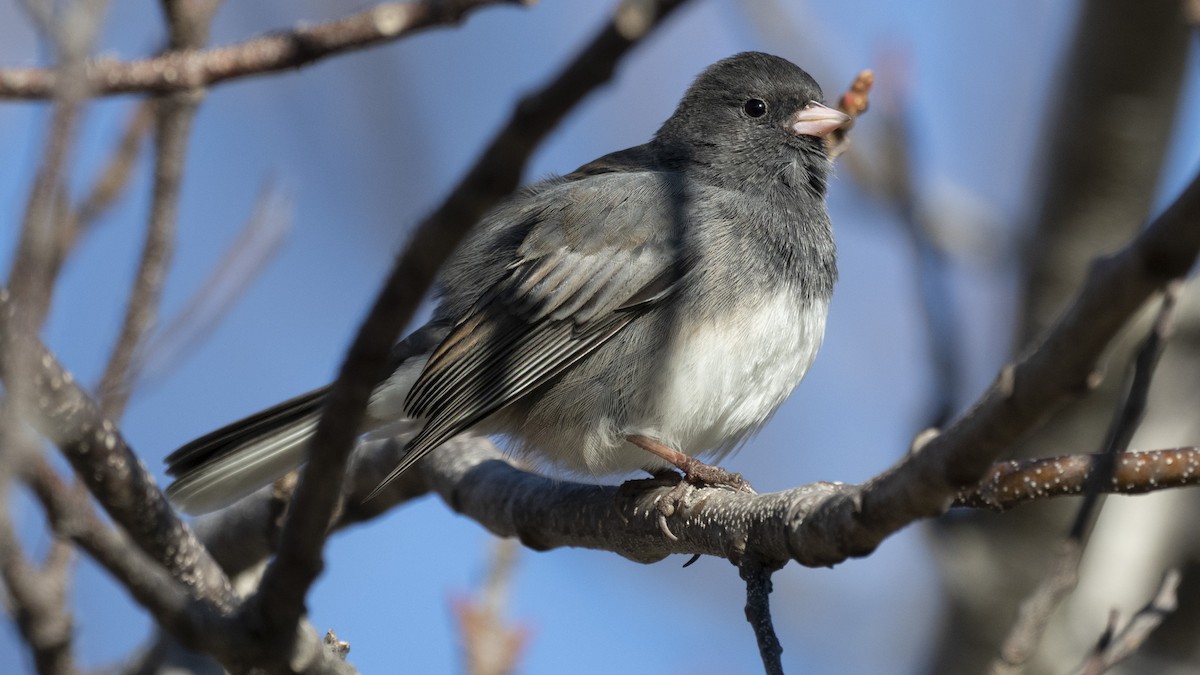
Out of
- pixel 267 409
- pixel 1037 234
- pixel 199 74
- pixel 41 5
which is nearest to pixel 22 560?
pixel 199 74

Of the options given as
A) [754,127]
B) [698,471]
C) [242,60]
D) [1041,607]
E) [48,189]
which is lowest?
[1041,607]

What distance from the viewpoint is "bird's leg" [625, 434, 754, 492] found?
2.40 m

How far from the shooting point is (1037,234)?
3637 millimetres

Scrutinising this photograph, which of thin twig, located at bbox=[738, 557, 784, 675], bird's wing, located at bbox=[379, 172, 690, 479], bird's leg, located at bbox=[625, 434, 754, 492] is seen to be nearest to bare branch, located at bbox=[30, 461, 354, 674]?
thin twig, located at bbox=[738, 557, 784, 675]

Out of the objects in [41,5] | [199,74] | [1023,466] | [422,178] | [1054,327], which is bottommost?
[1054,327]

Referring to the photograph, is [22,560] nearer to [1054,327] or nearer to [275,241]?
[1054,327]

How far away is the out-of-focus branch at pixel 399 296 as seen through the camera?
1.02 meters

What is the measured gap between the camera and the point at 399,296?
1169 millimetres

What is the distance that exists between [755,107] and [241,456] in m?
1.67

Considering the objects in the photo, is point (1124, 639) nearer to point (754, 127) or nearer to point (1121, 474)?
point (1121, 474)

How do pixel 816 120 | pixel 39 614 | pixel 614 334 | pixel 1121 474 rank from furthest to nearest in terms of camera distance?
1. pixel 816 120
2. pixel 614 334
3. pixel 1121 474
4. pixel 39 614

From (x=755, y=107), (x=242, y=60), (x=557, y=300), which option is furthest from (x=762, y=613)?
(x=755, y=107)

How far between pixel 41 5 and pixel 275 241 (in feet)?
3.01

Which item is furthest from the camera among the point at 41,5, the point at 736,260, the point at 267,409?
the point at 267,409
